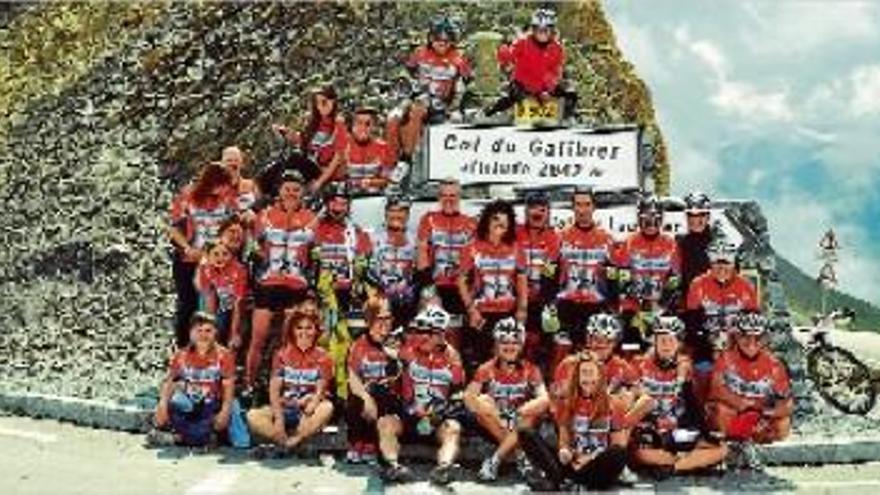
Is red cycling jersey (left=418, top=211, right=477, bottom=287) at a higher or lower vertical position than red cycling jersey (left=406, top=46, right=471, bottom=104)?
lower

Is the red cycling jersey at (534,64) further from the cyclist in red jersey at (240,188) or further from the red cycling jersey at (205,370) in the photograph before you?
the red cycling jersey at (205,370)

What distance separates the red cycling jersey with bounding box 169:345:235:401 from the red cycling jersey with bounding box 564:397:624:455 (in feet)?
10.7

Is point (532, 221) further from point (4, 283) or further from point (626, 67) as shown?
point (626, 67)

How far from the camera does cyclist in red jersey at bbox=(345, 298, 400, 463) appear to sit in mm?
13211

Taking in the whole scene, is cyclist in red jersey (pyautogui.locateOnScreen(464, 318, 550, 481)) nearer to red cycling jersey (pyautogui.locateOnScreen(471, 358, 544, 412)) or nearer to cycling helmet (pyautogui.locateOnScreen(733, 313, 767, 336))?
red cycling jersey (pyautogui.locateOnScreen(471, 358, 544, 412))

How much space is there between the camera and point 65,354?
21.0 m

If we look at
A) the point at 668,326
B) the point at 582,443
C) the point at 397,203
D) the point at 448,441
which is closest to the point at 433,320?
the point at 448,441

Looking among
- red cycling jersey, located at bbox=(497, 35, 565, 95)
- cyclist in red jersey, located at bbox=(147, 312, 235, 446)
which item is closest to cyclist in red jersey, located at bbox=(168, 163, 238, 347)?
cyclist in red jersey, located at bbox=(147, 312, 235, 446)

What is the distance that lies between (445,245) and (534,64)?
403 cm

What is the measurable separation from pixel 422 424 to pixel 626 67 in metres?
17.8

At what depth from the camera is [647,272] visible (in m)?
14.6

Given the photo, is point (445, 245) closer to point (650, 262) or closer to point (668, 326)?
point (650, 262)

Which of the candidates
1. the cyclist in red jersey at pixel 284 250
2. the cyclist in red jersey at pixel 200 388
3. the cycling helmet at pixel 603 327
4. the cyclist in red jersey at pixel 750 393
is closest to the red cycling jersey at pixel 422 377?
the cycling helmet at pixel 603 327

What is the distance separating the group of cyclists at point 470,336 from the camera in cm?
1292
